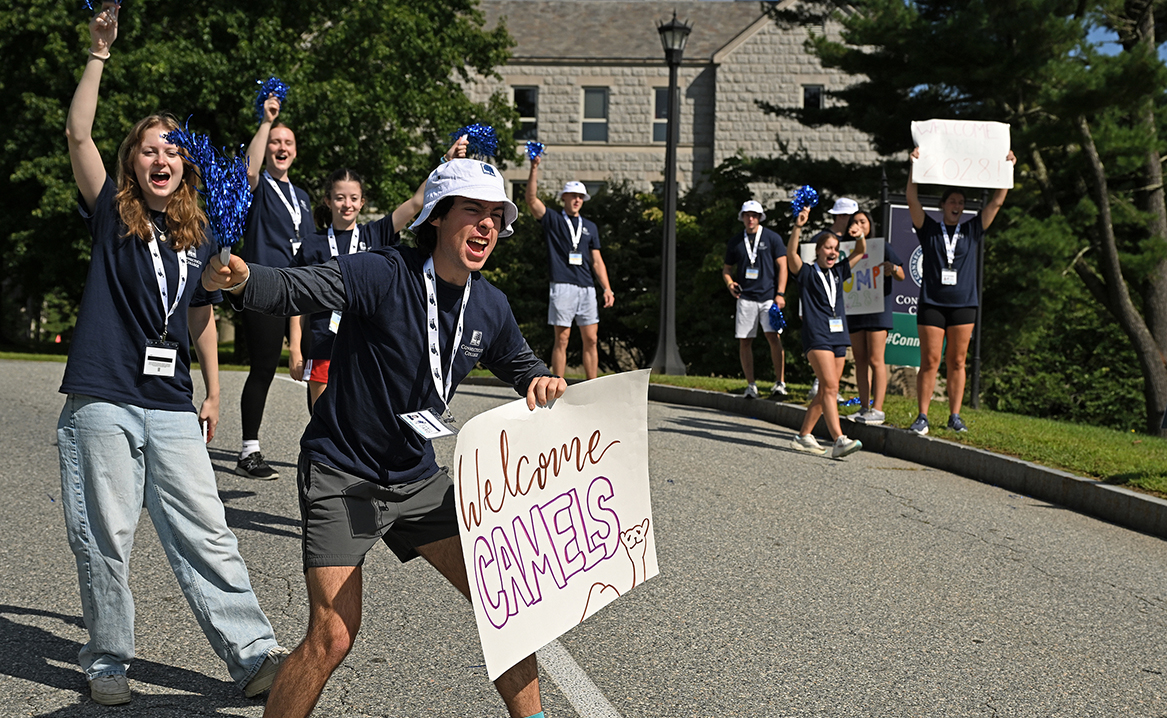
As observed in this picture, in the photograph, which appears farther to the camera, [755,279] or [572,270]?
[755,279]

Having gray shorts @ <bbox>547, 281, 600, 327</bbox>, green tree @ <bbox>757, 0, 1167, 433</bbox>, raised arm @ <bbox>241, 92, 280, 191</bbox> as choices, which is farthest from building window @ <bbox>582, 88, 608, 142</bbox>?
raised arm @ <bbox>241, 92, 280, 191</bbox>

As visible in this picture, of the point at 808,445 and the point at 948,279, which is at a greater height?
the point at 948,279

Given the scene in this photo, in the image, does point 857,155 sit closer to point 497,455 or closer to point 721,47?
point 721,47

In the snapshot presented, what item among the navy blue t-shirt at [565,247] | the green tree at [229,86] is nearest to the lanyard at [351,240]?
the navy blue t-shirt at [565,247]

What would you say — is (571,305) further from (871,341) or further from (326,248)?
(326,248)

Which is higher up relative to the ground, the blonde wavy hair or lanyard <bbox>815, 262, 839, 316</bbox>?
the blonde wavy hair

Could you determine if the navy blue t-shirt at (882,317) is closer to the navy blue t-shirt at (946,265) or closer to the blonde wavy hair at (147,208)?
the navy blue t-shirt at (946,265)

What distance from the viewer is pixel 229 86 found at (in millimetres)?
25922

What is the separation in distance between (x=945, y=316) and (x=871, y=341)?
1348 millimetres

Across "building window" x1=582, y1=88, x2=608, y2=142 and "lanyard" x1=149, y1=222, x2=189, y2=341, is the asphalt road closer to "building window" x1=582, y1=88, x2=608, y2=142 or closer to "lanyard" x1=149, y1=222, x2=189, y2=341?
"lanyard" x1=149, y1=222, x2=189, y2=341

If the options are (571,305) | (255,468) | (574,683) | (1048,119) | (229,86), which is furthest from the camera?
(229,86)

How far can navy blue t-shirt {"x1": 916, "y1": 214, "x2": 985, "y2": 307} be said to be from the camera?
1002cm

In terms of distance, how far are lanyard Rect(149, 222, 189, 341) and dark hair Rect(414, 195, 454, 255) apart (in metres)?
1.06

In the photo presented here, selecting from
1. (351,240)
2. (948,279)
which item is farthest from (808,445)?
(351,240)
